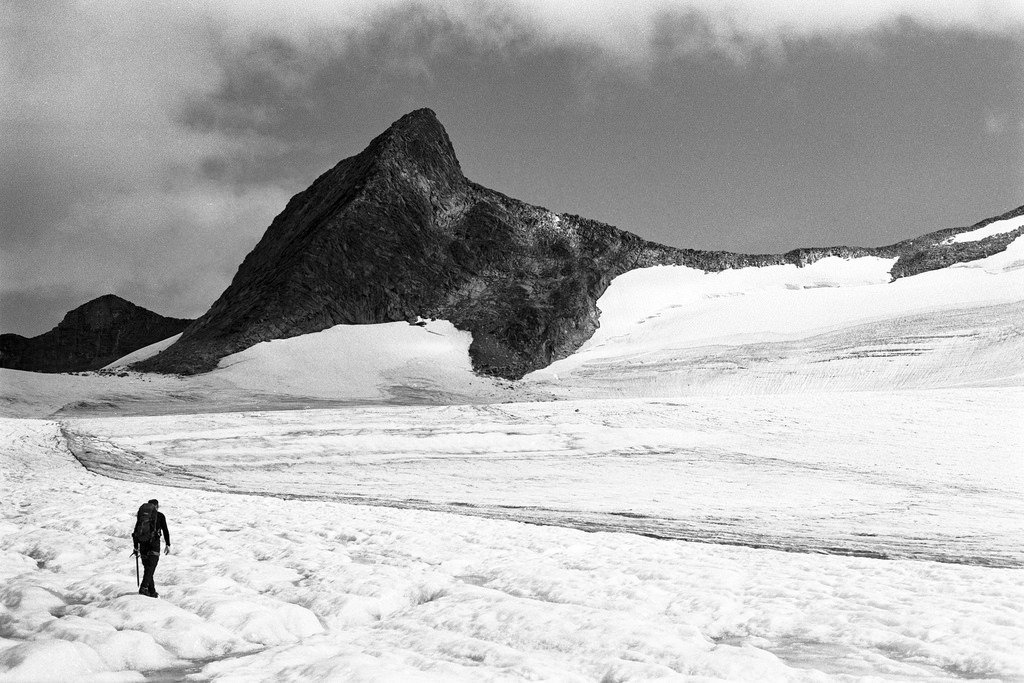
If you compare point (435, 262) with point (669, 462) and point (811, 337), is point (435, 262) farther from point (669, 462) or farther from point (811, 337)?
point (669, 462)

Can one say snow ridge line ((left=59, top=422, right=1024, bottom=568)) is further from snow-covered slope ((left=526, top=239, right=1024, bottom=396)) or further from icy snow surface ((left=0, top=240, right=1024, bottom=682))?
snow-covered slope ((left=526, top=239, right=1024, bottom=396))

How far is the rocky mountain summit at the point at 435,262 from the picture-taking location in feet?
194

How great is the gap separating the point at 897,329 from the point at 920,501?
101 ft

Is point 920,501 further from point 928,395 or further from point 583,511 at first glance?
point 928,395

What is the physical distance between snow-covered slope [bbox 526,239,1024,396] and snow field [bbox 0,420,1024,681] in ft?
103

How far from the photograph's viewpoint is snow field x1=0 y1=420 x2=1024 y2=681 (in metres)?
7.79

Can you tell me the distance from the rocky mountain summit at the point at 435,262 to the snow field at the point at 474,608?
136 ft

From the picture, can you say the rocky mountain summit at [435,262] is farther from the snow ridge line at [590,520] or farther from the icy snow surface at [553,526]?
the snow ridge line at [590,520]

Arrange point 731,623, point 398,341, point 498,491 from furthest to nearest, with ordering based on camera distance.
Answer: point 398,341 < point 498,491 < point 731,623

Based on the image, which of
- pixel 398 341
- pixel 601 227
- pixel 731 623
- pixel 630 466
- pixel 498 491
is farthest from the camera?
pixel 601 227

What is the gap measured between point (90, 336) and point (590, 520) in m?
121

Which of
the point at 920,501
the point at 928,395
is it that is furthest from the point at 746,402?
the point at 920,501

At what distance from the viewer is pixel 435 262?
2675 inches

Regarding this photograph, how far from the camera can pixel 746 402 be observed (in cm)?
3506
